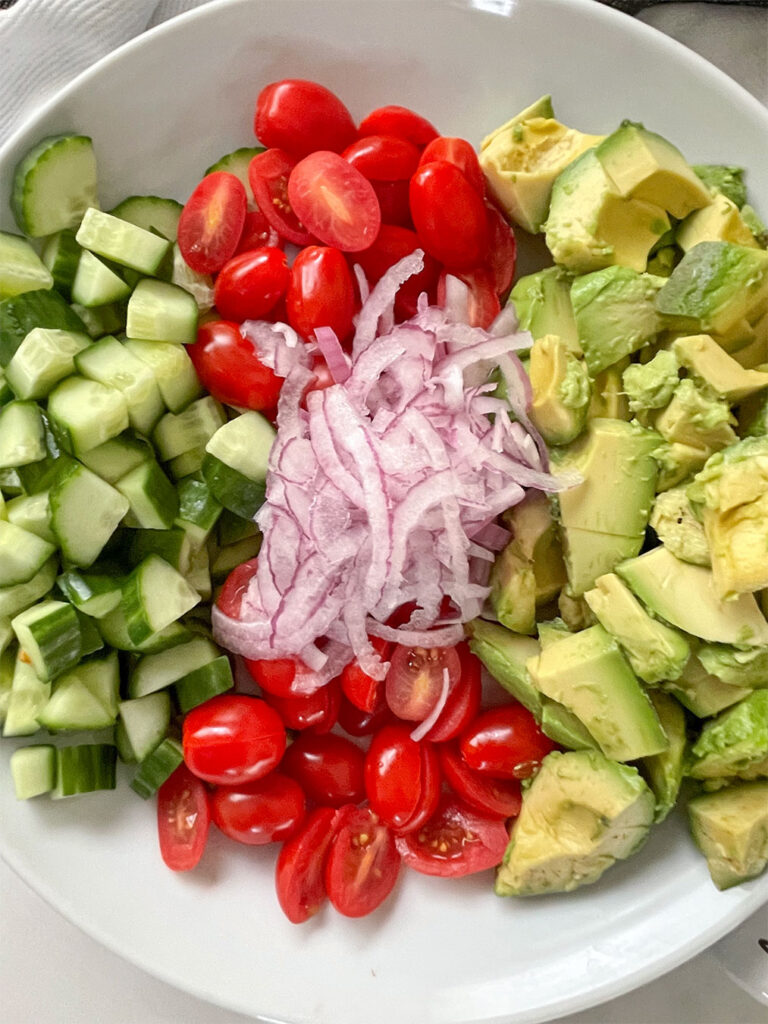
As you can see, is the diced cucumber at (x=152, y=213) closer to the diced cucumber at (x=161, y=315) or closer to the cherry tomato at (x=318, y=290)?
the diced cucumber at (x=161, y=315)

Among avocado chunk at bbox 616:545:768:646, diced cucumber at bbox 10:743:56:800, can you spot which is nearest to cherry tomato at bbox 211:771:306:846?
diced cucumber at bbox 10:743:56:800

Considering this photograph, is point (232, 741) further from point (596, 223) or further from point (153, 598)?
point (596, 223)

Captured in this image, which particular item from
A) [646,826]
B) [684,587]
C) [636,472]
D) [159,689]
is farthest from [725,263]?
[159,689]

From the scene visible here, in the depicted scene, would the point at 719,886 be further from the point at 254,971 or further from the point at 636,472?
the point at 254,971

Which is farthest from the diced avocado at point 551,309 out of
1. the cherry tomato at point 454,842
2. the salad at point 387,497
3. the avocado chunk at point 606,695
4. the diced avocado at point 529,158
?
the cherry tomato at point 454,842

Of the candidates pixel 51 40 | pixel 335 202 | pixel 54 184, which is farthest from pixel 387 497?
pixel 51 40

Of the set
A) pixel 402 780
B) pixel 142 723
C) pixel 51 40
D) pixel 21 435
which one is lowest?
pixel 402 780
